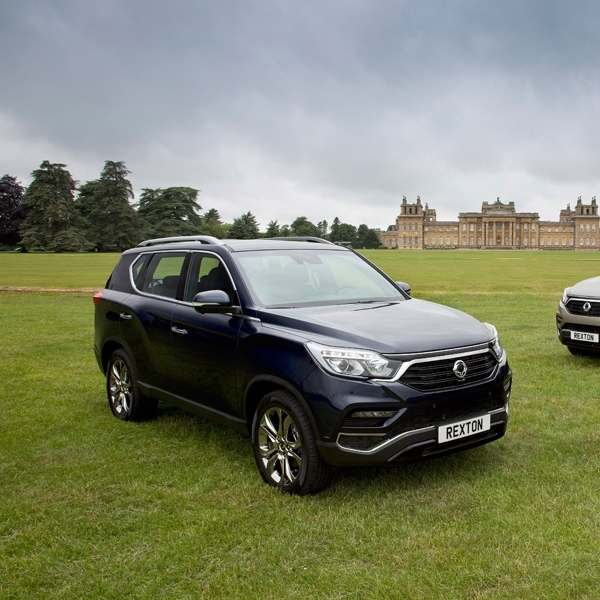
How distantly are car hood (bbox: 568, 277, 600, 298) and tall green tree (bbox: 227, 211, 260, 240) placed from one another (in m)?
119

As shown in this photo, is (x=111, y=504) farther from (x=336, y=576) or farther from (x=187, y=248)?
(x=187, y=248)

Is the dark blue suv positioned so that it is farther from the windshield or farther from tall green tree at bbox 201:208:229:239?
tall green tree at bbox 201:208:229:239

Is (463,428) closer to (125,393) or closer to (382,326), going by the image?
(382,326)

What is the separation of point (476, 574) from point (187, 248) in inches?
155

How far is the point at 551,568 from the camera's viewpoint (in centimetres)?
355

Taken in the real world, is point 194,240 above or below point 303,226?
below

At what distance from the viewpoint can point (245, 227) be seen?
422 feet

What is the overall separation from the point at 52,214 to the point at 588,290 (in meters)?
95.5

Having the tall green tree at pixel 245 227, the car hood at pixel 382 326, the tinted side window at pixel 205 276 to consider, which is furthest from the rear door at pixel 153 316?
the tall green tree at pixel 245 227

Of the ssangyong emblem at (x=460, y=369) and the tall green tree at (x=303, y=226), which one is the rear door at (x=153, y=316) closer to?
the ssangyong emblem at (x=460, y=369)

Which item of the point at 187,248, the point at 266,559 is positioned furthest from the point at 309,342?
Answer: the point at 187,248

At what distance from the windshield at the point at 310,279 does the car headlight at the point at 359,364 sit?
1004 millimetres

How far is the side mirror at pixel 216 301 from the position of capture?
5.11 metres

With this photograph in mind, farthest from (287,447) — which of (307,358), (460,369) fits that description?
(460,369)
